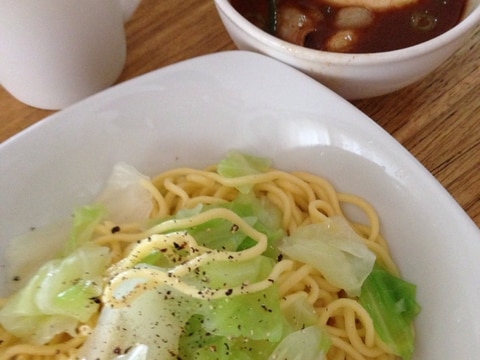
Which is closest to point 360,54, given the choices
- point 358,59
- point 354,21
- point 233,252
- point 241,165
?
point 358,59

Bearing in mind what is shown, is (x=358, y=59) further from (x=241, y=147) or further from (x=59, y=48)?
(x=59, y=48)

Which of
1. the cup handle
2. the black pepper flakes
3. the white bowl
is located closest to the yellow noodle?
the black pepper flakes

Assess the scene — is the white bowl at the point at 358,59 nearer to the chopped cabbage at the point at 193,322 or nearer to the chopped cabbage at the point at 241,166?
the chopped cabbage at the point at 241,166

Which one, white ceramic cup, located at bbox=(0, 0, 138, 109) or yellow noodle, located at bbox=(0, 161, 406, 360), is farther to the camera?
white ceramic cup, located at bbox=(0, 0, 138, 109)

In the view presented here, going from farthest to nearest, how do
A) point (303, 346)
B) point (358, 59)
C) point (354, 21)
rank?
point (354, 21) → point (358, 59) → point (303, 346)

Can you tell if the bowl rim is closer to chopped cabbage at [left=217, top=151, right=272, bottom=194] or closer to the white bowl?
the white bowl

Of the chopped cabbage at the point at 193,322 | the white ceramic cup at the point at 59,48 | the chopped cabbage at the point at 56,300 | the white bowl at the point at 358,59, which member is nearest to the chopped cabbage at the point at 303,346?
the chopped cabbage at the point at 193,322
